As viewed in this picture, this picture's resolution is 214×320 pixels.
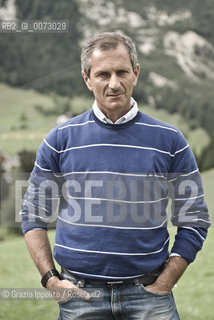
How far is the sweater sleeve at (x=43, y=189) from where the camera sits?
5.67 ft

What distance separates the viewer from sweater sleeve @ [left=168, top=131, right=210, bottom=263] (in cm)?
172

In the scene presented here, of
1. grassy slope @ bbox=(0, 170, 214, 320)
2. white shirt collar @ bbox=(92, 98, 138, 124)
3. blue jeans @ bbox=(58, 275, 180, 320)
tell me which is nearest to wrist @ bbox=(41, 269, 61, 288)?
blue jeans @ bbox=(58, 275, 180, 320)

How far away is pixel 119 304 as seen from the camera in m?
1.62

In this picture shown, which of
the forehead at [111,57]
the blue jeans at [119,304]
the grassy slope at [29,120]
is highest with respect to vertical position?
the forehead at [111,57]

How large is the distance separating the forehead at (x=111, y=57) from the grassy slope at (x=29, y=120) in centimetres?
4273

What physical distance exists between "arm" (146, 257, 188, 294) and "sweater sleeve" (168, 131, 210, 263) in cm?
3

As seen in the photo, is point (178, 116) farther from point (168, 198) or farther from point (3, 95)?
point (168, 198)

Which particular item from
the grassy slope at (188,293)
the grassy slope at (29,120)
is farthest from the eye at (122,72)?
the grassy slope at (29,120)

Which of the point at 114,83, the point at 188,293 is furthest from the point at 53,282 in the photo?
the point at 188,293

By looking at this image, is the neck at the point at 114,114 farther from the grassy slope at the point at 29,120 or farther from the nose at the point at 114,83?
the grassy slope at the point at 29,120

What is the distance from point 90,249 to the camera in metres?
1.63

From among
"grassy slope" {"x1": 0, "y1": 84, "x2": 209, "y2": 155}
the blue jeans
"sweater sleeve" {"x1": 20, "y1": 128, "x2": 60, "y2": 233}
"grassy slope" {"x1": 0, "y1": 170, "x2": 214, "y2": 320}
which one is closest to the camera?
the blue jeans

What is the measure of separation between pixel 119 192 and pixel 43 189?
323 mm

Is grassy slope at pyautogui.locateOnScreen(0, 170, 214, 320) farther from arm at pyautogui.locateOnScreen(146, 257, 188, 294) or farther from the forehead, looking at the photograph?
the forehead
